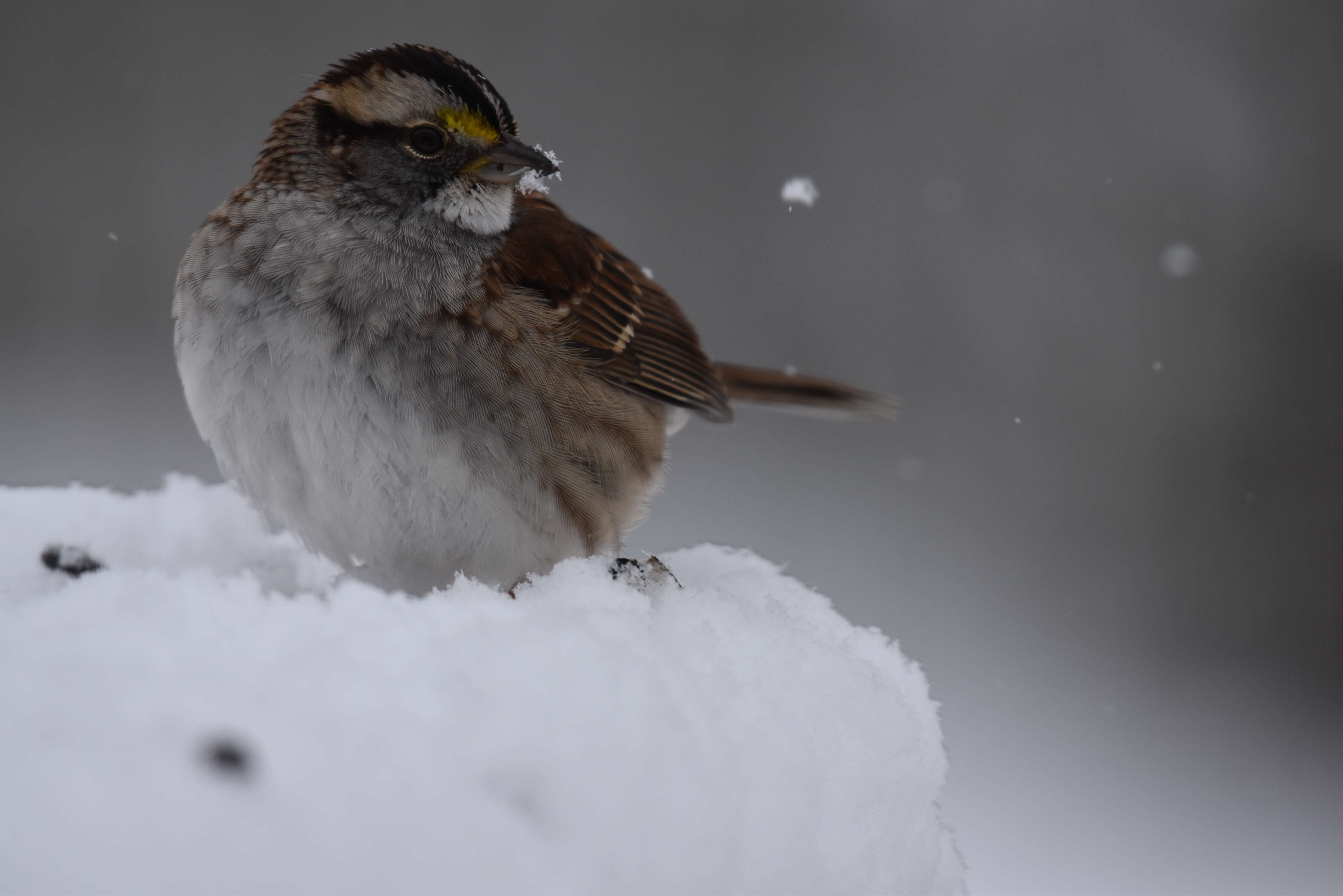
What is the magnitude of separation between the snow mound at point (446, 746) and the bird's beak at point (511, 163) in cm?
78

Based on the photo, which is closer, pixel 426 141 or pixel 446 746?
pixel 446 746

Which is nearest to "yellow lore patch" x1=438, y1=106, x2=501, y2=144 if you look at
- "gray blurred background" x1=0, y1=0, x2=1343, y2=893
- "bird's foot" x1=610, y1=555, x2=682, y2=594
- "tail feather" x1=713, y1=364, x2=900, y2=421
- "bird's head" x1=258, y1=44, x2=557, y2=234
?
"bird's head" x1=258, y1=44, x2=557, y2=234

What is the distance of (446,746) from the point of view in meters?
0.74

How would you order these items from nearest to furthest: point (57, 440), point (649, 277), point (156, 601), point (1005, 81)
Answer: point (156, 601)
point (649, 277)
point (57, 440)
point (1005, 81)

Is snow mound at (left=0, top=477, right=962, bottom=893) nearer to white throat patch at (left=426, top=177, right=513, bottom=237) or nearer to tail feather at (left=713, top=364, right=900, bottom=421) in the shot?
white throat patch at (left=426, top=177, right=513, bottom=237)

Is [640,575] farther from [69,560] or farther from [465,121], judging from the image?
[465,121]

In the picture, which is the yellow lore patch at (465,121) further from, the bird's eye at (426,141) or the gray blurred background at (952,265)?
the gray blurred background at (952,265)

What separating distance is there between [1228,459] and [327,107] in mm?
4587

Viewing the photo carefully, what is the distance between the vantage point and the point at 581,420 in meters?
1.71

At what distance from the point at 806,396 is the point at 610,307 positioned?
732mm

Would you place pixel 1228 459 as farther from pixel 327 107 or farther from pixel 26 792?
pixel 26 792

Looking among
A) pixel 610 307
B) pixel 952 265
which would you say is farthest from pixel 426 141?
pixel 952 265

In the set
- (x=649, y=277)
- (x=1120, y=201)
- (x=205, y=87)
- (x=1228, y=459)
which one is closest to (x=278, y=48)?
(x=205, y=87)

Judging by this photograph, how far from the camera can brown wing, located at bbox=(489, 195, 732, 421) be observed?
1.78m
